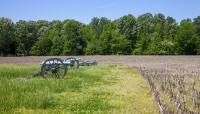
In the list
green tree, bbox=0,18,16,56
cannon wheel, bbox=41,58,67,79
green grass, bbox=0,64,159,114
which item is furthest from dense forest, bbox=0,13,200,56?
green grass, bbox=0,64,159,114

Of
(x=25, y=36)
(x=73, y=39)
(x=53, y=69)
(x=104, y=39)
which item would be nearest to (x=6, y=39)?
(x=25, y=36)

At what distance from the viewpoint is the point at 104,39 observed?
82.9 metres

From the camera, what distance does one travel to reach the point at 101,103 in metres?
11.5

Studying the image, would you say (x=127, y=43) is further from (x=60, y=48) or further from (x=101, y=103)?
(x=101, y=103)

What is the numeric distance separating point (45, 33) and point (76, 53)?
837cm

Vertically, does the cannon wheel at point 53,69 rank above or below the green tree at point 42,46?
below

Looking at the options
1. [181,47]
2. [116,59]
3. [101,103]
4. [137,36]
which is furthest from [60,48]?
A: [101,103]

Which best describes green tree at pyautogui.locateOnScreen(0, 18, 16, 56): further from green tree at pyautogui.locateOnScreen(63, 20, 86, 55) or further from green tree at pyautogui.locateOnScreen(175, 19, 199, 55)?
green tree at pyautogui.locateOnScreen(175, 19, 199, 55)

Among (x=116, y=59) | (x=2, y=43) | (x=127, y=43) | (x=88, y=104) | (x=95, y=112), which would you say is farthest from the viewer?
(x=127, y=43)

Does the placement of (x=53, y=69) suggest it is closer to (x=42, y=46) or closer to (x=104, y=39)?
(x=42, y=46)

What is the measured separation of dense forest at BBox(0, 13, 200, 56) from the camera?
75875mm

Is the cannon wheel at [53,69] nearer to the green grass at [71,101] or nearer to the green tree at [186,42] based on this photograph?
the green grass at [71,101]

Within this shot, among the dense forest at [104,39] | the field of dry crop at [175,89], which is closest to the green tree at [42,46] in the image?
the dense forest at [104,39]

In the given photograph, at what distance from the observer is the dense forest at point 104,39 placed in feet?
249
